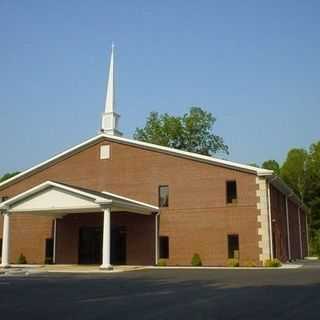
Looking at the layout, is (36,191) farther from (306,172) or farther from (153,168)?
(306,172)

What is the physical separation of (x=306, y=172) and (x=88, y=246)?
4146 centimetres

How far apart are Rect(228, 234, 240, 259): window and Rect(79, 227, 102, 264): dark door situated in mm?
8360

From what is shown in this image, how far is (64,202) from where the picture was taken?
3025 centimetres

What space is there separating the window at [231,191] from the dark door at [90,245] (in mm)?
8549

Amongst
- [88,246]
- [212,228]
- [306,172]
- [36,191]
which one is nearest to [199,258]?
[212,228]

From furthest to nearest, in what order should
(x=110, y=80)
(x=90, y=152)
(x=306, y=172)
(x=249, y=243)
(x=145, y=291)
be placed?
(x=306, y=172) < (x=110, y=80) < (x=90, y=152) < (x=249, y=243) < (x=145, y=291)

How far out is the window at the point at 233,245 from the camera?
99.3ft

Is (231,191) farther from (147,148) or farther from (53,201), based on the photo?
(53,201)

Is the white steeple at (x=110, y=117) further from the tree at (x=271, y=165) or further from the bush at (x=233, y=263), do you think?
the tree at (x=271, y=165)

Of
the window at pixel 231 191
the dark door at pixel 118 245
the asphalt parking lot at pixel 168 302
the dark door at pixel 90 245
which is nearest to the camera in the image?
the asphalt parking lot at pixel 168 302

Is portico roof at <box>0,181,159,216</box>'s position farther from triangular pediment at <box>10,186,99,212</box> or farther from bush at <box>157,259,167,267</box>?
bush at <box>157,259,167,267</box>

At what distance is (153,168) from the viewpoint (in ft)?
108

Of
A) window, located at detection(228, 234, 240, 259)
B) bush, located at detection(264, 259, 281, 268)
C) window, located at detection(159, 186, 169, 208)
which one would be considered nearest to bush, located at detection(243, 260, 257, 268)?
bush, located at detection(264, 259, 281, 268)

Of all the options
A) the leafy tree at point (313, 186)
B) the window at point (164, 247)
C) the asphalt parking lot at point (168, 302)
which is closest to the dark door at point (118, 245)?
the window at point (164, 247)
